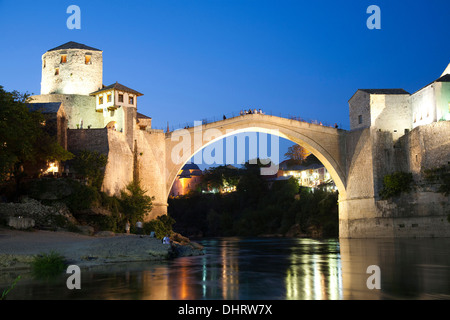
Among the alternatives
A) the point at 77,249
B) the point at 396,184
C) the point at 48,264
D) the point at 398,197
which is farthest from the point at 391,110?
the point at 48,264

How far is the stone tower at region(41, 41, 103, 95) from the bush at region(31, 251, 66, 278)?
21.7 m

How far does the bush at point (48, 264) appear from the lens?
36.8ft

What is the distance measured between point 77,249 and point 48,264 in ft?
7.15

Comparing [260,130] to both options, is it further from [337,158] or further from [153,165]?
[153,165]

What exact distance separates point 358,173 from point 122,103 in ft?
58.5

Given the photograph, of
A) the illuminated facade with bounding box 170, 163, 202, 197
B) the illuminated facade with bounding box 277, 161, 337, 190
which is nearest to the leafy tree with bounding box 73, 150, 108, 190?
the illuminated facade with bounding box 277, 161, 337, 190

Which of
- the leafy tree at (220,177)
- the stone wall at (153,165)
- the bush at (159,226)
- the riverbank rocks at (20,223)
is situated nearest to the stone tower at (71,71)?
the stone wall at (153,165)

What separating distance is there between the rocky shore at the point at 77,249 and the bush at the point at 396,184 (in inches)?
745

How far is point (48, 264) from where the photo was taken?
11555 mm

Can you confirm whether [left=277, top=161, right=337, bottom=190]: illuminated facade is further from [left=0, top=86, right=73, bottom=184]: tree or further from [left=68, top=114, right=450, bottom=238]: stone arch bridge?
[left=0, top=86, right=73, bottom=184]: tree

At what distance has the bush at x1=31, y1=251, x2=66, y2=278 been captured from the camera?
1122 centimetres

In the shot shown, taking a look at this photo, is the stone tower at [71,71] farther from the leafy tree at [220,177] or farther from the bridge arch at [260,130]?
the leafy tree at [220,177]
